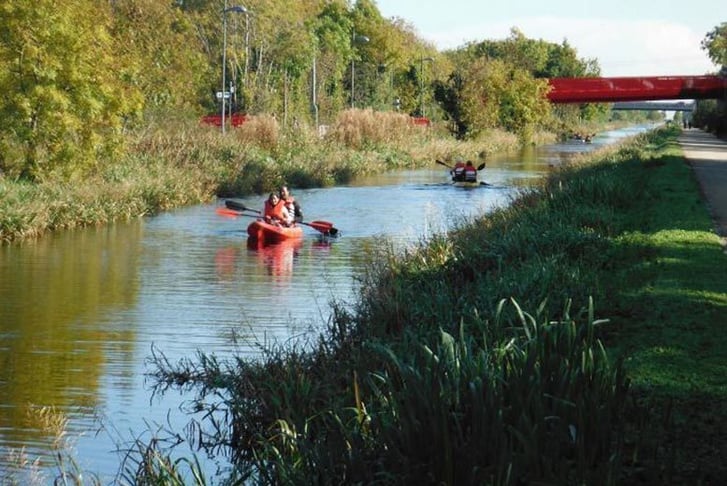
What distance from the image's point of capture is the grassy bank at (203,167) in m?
30.9

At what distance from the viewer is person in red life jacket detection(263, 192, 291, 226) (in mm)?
30234

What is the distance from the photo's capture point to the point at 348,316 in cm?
1470

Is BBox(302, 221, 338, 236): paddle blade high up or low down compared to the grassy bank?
down

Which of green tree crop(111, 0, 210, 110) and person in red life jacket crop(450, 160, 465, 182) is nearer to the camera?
person in red life jacket crop(450, 160, 465, 182)

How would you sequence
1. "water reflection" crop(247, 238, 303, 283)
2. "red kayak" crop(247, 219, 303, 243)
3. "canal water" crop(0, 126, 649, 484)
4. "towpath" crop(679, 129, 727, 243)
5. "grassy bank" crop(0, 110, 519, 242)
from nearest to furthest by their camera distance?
"canal water" crop(0, 126, 649, 484), "towpath" crop(679, 129, 727, 243), "water reflection" crop(247, 238, 303, 283), "red kayak" crop(247, 219, 303, 243), "grassy bank" crop(0, 110, 519, 242)

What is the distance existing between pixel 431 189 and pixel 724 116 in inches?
1865


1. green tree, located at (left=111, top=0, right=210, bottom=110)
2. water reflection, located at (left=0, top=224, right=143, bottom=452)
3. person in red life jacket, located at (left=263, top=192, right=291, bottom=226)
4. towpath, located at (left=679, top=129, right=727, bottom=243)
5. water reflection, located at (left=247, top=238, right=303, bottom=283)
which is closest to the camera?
water reflection, located at (left=0, top=224, right=143, bottom=452)

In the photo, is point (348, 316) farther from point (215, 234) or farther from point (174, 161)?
point (174, 161)

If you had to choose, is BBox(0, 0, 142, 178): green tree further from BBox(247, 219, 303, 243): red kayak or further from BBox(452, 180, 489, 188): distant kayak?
BBox(452, 180, 489, 188): distant kayak

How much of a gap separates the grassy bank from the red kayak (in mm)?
4477

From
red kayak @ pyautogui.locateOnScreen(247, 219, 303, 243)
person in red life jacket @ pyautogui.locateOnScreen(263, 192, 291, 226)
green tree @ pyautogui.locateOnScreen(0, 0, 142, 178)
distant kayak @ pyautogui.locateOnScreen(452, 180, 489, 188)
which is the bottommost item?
red kayak @ pyautogui.locateOnScreen(247, 219, 303, 243)

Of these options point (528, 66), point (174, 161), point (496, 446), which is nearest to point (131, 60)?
point (174, 161)

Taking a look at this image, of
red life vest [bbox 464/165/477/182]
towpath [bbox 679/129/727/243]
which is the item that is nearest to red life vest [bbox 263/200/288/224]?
towpath [bbox 679/129/727/243]

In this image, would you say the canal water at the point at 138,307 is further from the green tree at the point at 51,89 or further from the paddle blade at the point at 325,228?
the green tree at the point at 51,89
